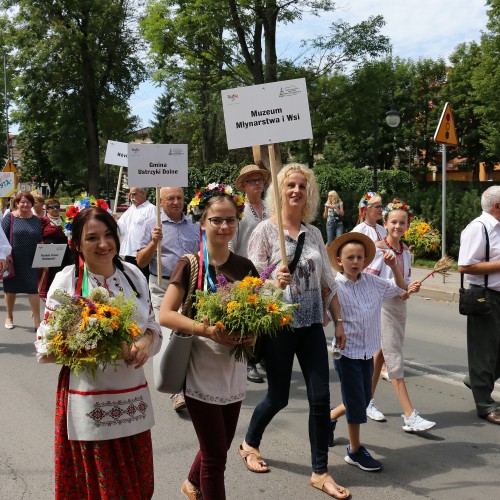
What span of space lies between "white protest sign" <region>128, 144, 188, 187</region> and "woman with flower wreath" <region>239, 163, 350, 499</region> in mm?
1846

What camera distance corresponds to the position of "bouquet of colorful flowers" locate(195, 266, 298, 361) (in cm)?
295

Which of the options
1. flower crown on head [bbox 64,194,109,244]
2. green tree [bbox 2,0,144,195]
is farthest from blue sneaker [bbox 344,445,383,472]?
green tree [bbox 2,0,144,195]

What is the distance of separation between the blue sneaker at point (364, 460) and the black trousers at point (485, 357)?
151 centimetres

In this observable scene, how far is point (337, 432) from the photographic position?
4.97 m

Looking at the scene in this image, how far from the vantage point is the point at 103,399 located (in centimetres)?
285

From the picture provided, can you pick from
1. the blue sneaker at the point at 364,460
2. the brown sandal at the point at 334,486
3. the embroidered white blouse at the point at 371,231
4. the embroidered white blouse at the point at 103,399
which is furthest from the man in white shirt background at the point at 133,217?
the embroidered white blouse at the point at 103,399

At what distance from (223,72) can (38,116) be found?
17378 millimetres

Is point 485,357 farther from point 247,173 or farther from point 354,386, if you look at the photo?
point 247,173

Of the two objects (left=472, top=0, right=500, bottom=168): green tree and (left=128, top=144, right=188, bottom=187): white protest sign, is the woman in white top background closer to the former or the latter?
(left=472, top=0, right=500, bottom=168): green tree

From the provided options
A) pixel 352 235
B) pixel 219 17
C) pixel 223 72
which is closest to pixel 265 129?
pixel 352 235

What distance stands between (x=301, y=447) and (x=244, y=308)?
6.89 ft

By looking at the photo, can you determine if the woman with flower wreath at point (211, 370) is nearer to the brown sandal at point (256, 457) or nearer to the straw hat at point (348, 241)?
the brown sandal at point (256, 457)

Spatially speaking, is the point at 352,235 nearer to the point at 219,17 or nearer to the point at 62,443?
the point at 62,443

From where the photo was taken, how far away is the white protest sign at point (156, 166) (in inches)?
230
